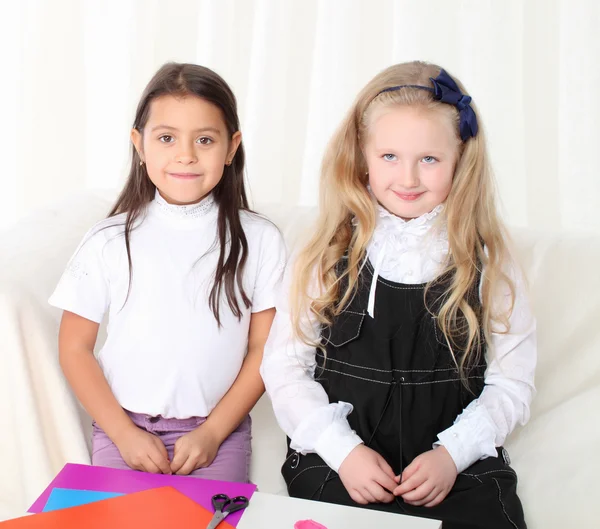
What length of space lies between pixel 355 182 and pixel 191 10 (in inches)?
50.7

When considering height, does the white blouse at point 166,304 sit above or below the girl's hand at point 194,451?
above

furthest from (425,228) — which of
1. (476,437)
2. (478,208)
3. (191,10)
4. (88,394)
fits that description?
(191,10)

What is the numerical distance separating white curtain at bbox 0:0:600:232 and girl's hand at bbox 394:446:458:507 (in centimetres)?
130

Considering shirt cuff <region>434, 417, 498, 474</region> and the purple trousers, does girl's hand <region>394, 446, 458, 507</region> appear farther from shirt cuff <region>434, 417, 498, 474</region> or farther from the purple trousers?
the purple trousers

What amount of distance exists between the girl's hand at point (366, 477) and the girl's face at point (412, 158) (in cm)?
40

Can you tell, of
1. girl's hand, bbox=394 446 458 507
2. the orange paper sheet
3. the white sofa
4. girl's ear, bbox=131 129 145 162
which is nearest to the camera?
the orange paper sheet

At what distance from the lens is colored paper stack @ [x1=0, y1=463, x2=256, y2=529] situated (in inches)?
41.0

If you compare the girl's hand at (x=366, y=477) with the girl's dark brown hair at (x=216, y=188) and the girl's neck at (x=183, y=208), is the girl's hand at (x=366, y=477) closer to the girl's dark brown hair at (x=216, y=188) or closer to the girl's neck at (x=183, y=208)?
the girl's dark brown hair at (x=216, y=188)

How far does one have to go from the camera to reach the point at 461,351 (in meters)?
1.46

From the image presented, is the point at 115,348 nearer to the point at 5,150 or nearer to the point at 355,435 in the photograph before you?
the point at 355,435

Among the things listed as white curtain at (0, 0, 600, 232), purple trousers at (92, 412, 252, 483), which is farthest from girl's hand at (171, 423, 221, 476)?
white curtain at (0, 0, 600, 232)

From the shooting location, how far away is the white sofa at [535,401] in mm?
1403

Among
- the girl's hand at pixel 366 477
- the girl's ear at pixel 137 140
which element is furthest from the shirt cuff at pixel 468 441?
the girl's ear at pixel 137 140

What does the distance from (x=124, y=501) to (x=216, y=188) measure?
0.67 meters
